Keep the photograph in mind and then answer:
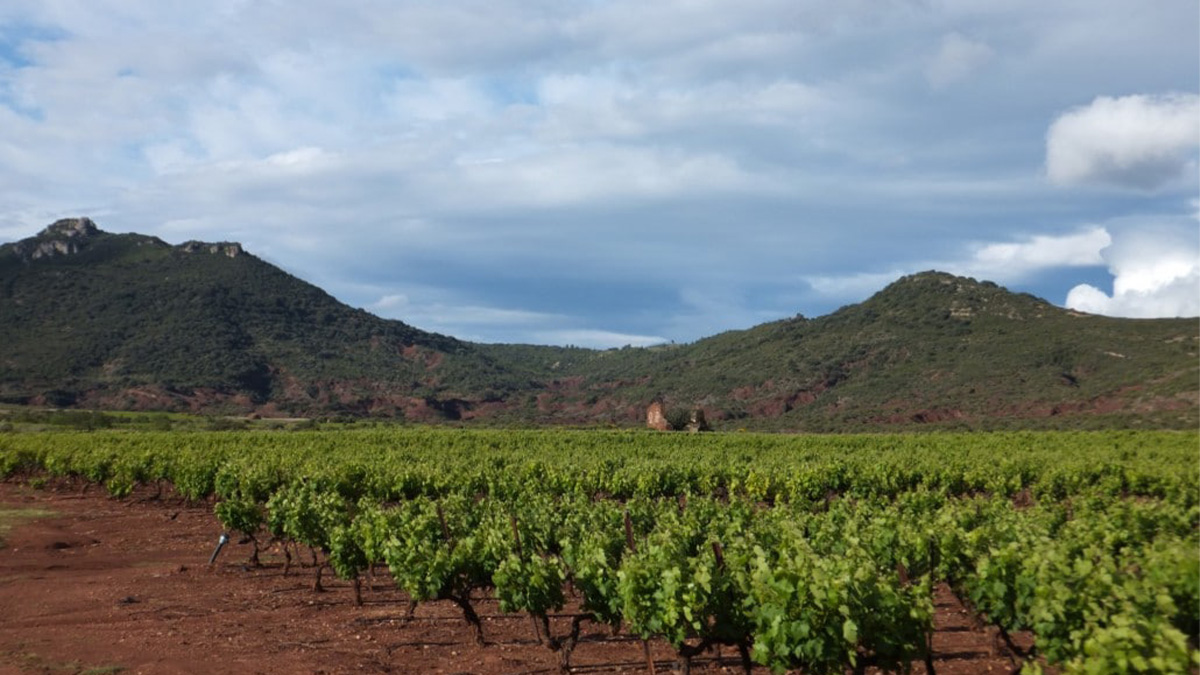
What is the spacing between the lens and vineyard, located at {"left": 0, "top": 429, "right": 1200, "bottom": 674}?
25.0ft

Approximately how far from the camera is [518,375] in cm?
14688

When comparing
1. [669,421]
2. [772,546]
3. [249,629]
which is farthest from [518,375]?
[772,546]

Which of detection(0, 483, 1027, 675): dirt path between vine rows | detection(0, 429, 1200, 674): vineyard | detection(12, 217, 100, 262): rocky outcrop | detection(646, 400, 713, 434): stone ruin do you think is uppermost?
detection(12, 217, 100, 262): rocky outcrop

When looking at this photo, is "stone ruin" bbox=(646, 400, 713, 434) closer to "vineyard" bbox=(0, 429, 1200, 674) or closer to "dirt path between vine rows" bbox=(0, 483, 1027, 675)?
"vineyard" bbox=(0, 429, 1200, 674)

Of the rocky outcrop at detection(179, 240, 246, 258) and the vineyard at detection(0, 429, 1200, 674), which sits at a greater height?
the rocky outcrop at detection(179, 240, 246, 258)

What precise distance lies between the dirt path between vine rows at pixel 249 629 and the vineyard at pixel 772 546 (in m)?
0.44

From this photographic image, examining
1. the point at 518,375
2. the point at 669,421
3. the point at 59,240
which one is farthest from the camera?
the point at 518,375

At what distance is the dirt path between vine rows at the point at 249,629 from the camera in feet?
35.7

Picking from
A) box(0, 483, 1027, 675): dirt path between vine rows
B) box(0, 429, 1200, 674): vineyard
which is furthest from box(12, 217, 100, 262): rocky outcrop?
box(0, 483, 1027, 675): dirt path between vine rows

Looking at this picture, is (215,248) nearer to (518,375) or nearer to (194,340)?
(194,340)

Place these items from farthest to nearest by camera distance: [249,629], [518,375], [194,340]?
[518,375] < [194,340] < [249,629]

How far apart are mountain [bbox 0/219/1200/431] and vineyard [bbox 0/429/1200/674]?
37.7 meters

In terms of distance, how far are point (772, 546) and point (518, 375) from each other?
137 m

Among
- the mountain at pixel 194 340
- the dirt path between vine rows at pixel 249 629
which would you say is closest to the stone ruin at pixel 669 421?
the mountain at pixel 194 340
